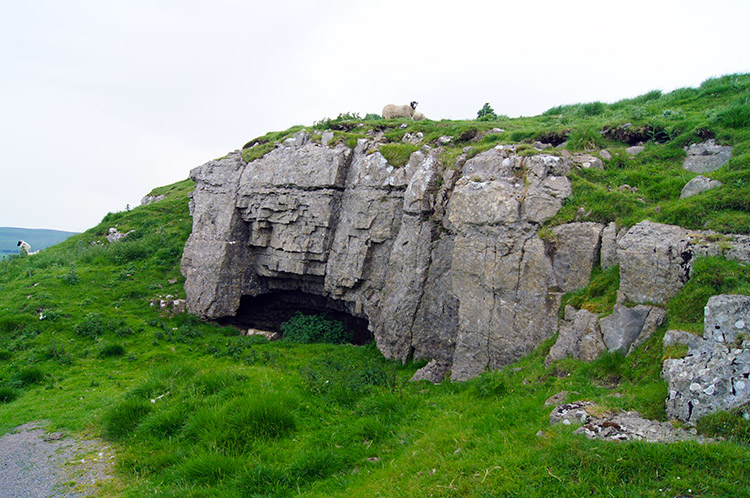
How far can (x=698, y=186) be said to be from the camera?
948cm

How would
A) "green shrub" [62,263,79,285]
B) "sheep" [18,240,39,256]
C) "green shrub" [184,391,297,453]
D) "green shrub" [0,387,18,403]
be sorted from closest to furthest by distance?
"green shrub" [184,391,297,453] < "green shrub" [0,387,18,403] < "green shrub" [62,263,79,285] < "sheep" [18,240,39,256]

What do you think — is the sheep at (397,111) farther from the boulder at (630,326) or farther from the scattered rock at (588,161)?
the boulder at (630,326)

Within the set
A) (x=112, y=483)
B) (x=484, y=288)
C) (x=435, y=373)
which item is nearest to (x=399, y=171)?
(x=484, y=288)

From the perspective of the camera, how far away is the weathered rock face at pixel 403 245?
34.7ft

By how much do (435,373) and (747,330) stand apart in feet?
24.9

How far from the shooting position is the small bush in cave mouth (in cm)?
1691

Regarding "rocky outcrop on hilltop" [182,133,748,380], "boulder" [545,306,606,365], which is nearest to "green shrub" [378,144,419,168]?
"rocky outcrop on hilltop" [182,133,748,380]

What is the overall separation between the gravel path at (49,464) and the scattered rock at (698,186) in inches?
535

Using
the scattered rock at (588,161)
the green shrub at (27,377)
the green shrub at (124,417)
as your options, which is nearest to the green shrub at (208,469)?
the green shrub at (124,417)

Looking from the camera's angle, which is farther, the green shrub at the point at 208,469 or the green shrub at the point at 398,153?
the green shrub at the point at 398,153

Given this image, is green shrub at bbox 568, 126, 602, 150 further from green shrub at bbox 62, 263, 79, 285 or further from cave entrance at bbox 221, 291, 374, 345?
green shrub at bbox 62, 263, 79, 285

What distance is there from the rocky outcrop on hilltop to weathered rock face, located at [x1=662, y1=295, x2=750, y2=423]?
1461mm

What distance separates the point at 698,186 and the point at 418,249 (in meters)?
7.37

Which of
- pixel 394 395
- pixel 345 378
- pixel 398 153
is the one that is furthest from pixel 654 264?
pixel 398 153
